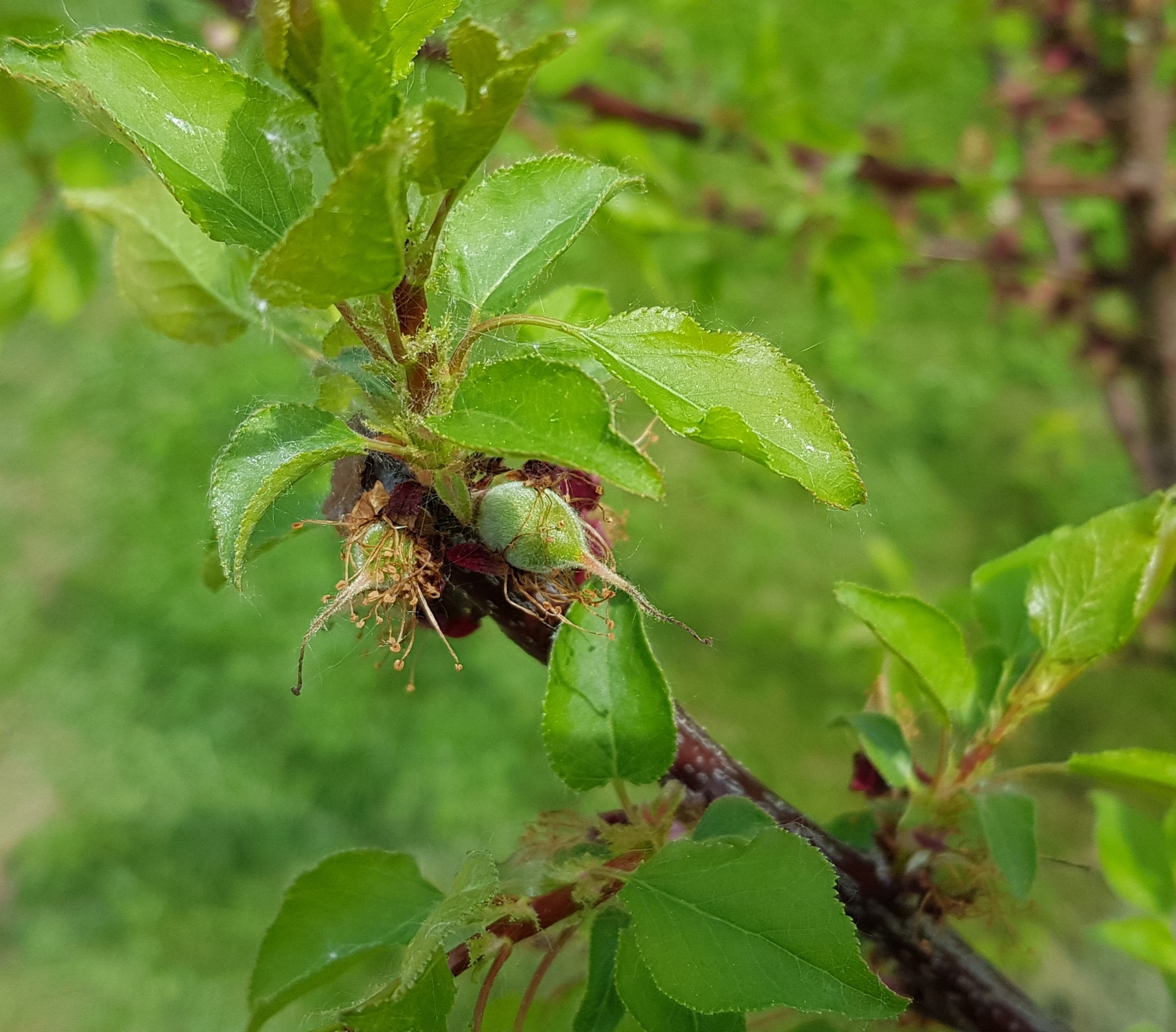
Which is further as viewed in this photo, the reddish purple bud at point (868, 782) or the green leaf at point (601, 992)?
the reddish purple bud at point (868, 782)

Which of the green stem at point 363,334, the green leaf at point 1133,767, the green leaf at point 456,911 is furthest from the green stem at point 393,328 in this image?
the green leaf at point 1133,767

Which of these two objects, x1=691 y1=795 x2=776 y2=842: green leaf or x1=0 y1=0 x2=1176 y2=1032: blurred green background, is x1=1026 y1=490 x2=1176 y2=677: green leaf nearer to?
x1=691 y1=795 x2=776 y2=842: green leaf

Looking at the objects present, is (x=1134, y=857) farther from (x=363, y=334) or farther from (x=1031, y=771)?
(x=363, y=334)

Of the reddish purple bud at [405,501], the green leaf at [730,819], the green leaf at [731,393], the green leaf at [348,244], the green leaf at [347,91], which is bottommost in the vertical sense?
the green leaf at [730,819]

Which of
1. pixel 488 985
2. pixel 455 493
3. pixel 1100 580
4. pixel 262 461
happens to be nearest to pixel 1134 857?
pixel 1100 580

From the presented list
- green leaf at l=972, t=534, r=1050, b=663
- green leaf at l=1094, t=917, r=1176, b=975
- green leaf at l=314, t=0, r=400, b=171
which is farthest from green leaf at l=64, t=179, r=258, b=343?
green leaf at l=1094, t=917, r=1176, b=975

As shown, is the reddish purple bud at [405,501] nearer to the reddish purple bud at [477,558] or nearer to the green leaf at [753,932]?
the reddish purple bud at [477,558]
